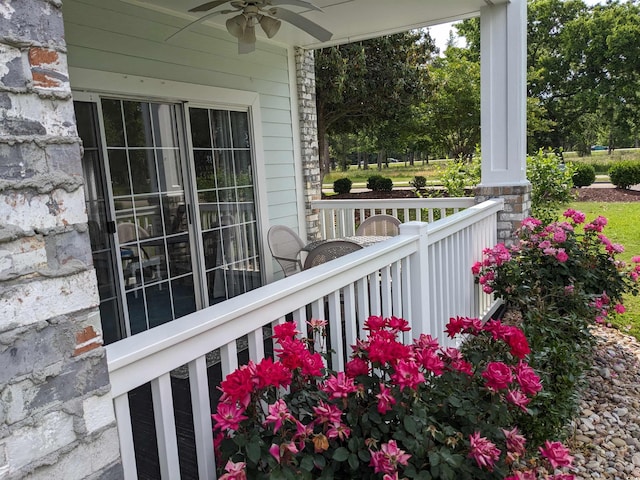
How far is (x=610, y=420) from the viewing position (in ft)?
10.1

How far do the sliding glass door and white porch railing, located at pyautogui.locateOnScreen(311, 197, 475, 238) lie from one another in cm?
110

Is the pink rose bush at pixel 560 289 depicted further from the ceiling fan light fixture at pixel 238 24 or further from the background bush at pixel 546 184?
the background bush at pixel 546 184

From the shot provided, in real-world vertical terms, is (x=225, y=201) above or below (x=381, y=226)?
above

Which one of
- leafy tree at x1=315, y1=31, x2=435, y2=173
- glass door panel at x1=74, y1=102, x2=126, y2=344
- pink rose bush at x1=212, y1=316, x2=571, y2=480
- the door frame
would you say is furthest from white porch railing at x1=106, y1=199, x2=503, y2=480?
leafy tree at x1=315, y1=31, x2=435, y2=173

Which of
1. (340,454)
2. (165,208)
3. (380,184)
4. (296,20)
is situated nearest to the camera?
(340,454)

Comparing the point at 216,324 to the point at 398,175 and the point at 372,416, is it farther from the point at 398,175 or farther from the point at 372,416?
the point at 398,175

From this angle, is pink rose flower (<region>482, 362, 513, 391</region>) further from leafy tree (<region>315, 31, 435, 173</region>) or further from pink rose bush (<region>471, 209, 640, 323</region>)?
leafy tree (<region>315, 31, 435, 173</region>)

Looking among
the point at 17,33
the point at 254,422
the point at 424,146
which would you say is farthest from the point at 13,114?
the point at 424,146

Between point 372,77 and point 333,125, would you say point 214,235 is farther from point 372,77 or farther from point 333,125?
point 333,125

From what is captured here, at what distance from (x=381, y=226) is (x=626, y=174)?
12.8m

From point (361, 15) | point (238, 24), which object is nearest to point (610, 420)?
point (238, 24)

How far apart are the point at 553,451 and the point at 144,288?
3.27m

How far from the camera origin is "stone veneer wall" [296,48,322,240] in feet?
18.9

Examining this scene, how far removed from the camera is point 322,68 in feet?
37.4
